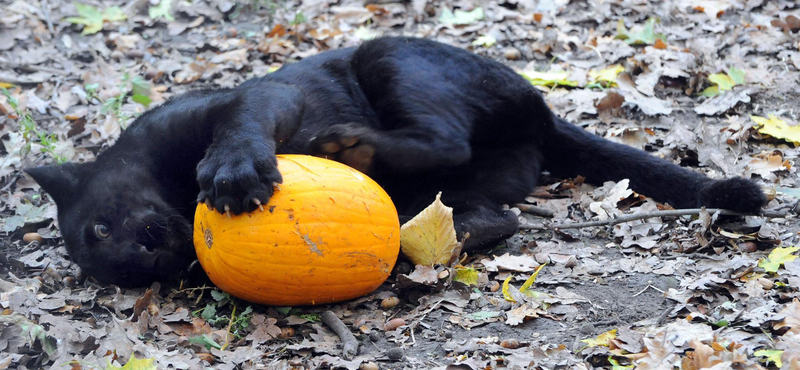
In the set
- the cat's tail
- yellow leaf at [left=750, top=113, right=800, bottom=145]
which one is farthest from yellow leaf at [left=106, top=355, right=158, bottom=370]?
yellow leaf at [left=750, top=113, right=800, bottom=145]

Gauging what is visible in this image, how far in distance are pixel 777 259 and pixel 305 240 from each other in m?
2.16

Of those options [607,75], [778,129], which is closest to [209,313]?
[778,129]

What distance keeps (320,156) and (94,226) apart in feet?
4.11

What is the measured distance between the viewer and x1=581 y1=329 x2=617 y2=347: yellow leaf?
284 cm

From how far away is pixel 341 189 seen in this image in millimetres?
3199

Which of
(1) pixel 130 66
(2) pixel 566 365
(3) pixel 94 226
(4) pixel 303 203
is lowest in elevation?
(1) pixel 130 66

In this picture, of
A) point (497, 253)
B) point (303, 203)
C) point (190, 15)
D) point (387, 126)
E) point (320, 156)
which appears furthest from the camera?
point (190, 15)

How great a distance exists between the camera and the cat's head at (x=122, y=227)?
3.69 meters

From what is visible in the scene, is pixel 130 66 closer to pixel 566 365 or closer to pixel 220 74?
pixel 220 74

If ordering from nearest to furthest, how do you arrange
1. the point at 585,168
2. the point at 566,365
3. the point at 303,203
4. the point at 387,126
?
the point at 566,365, the point at 303,203, the point at 387,126, the point at 585,168

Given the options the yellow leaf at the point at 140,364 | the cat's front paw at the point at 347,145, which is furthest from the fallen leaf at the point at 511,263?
the yellow leaf at the point at 140,364

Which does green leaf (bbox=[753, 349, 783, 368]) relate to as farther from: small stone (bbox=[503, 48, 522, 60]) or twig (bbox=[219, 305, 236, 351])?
small stone (bbox=[503, 48, 522, 60])

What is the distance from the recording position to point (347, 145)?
3.76 meters

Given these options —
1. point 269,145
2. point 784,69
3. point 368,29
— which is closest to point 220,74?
point 368,29
